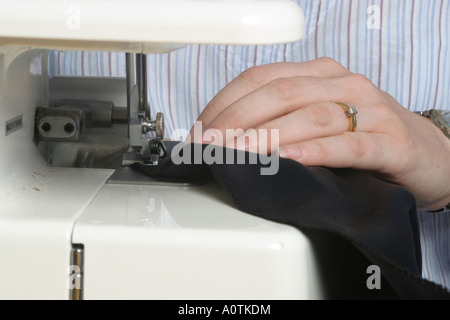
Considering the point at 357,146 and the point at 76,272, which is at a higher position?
the point at 357,146

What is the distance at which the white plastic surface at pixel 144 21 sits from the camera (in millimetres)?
558

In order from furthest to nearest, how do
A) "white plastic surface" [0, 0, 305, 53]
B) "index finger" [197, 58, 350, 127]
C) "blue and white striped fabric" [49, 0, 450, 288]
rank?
1. "blue and white striped fabric" [49, 0, 450, 288]
2. "index finger" [197, 58, 350, 127]
3. "white plastic surface" [0, 0, 305, 53]

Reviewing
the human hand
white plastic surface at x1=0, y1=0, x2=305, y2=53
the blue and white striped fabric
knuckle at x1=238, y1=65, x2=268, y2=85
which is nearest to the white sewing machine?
white plastic surface at x1=0, y1=0, x2=305, y2=53

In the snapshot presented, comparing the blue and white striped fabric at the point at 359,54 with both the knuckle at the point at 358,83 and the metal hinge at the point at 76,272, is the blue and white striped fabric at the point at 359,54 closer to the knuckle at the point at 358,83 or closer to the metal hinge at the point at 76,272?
the knuckle at the point at 358,83

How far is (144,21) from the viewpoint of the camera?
0.56 m

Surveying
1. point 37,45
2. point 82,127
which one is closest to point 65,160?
point 82,127

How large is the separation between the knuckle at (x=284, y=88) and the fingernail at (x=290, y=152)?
3.2 inches

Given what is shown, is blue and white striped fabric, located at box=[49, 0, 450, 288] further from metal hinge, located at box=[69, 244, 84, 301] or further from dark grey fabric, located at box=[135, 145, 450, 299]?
metal hinge, located at box=[69, 244, 84, 301]

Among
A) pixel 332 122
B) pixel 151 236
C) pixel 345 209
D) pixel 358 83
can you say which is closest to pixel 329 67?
pixel 358 83

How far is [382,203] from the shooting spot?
636 mm

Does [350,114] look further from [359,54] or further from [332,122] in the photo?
[359,54]

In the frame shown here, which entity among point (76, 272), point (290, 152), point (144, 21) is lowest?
point (76, 272)

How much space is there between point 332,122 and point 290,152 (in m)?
0.08

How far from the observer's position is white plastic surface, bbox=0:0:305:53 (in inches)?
22.0
